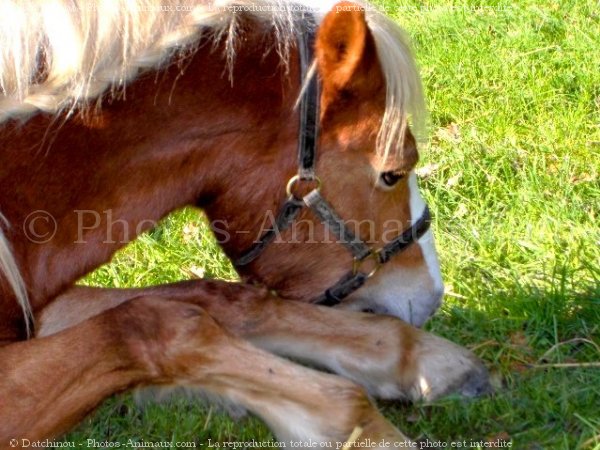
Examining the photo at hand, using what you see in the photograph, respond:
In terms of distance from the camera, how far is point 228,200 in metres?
3.12

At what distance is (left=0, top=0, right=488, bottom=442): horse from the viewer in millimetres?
2779

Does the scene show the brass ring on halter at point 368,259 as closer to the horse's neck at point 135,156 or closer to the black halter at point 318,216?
the black halter at point 318,216

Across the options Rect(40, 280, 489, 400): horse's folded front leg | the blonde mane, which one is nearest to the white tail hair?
the blonde mane

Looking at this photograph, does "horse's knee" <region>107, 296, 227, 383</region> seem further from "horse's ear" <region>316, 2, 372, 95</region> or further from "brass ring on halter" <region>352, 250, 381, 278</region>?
"horse's ear" <region>316, 2, 372, 95</region>

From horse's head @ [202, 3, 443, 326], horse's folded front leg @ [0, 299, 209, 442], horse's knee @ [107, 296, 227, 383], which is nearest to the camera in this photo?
horse's folded front leg @ [0, 299, 209, 442]

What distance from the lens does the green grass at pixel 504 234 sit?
127 inches

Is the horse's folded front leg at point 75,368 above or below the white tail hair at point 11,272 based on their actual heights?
below

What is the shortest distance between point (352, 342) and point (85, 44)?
1181 millimetres

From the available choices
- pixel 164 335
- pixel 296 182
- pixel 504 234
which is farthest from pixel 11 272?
pixel 504 234

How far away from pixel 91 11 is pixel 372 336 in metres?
1.24

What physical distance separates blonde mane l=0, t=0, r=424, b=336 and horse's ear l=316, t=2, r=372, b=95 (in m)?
0.25

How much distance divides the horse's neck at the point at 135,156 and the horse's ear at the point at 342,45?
4.8 inches

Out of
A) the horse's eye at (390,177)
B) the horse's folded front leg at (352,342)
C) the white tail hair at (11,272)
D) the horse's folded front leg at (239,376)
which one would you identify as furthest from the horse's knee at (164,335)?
the horse's eye at (390,177)

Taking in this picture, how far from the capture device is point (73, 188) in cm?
293
